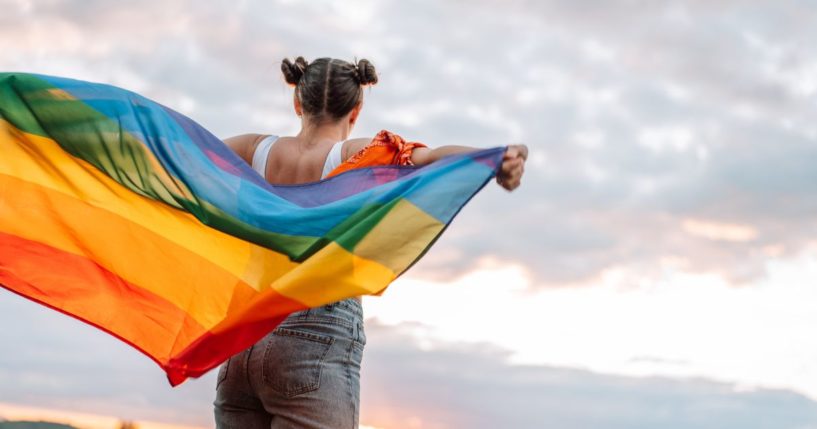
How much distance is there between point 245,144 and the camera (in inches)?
160

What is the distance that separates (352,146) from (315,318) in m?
0.79

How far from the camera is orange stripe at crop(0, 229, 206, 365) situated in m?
3.68

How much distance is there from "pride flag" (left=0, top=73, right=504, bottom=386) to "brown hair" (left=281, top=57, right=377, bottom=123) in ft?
1.29

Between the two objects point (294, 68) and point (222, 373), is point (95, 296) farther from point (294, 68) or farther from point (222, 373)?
point (294, 68)

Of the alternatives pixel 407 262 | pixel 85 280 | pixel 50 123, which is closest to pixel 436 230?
pixel 407 262

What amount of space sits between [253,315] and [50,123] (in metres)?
1.48

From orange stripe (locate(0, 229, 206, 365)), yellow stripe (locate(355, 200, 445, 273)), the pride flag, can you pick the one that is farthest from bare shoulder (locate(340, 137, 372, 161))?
orange stripe (locate(0, 229, 206, 365))

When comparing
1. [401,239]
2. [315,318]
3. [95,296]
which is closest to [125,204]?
[95,296]

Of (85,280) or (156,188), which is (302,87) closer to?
(156,188)

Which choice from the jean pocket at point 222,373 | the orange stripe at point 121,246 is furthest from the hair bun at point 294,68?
the jean pocket at point 222,373

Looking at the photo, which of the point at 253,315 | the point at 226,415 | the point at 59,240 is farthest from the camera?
the point at 59,240

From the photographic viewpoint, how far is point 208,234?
3.79 meters

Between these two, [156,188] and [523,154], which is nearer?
[523,154]

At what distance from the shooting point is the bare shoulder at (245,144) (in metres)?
4.05
